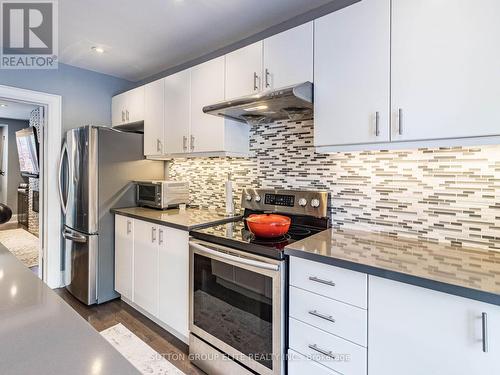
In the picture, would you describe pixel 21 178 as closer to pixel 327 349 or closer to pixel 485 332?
pixel 327 349

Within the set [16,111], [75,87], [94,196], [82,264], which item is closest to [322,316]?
[94,196]

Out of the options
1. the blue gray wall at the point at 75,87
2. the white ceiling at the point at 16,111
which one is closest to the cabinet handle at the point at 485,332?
the blue gray wall at the point at 75,87

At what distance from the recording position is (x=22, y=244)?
4633mm

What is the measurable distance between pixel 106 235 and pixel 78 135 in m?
0.99

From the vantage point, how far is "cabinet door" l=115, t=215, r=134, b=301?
2.48 m

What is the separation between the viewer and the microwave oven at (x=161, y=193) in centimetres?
262

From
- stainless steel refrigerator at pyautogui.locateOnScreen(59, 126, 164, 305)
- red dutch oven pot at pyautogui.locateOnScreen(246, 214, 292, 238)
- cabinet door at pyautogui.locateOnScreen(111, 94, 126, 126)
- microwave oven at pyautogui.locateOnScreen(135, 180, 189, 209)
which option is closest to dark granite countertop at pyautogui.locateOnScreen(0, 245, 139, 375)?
red dutch oven pot at pyautogui.locateOnScreen(246, 214, 292, 238)

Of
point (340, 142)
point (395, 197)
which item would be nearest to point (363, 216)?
point (395, 197)

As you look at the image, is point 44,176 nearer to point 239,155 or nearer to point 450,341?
point 239,155

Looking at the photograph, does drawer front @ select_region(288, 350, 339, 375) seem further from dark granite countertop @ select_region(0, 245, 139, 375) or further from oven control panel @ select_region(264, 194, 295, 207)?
dark granite countertop @ select_region(0, 245, 139, 375)

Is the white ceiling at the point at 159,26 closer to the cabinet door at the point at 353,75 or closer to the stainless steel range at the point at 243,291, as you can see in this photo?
the cabinet door at the point at 353,75

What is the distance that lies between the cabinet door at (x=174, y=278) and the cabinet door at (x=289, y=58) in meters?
1.21

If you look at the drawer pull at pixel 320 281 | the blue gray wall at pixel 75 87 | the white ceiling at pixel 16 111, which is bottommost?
the drawer pull at pixel 320 281

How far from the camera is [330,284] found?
1286 millimetres
